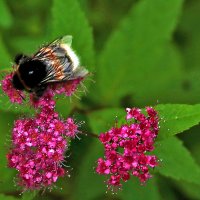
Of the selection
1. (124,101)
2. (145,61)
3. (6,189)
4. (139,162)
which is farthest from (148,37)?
(6,189)

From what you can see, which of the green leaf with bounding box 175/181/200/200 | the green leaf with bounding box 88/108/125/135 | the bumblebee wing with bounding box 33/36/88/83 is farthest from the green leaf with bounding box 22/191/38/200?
the green leaf with bounding box 175/181/200/200

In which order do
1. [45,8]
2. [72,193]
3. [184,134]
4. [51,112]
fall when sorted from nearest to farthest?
[51,112], [72,193], [184,134], [45,8]

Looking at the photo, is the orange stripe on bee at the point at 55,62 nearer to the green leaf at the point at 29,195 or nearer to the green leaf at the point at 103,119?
the green leaf at the point at 103,119

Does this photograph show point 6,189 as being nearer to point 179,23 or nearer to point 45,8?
point 45,8

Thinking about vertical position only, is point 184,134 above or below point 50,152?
above

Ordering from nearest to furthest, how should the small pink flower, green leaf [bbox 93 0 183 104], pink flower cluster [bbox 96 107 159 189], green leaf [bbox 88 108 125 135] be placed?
pink flower cluster [bbox 96 107 159 189] → the small pink flower → green leaf [bbox 88 108 125 135] → green leaf [bbox 93 0 183 104]

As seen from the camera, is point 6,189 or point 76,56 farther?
point 6,189

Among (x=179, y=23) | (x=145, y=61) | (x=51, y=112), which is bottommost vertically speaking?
(x=51, y=112)

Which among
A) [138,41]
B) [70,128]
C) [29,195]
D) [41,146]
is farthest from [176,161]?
[138,41]

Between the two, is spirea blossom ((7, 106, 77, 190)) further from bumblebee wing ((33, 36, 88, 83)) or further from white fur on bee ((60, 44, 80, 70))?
white fur on bee ((60, 44, 80, 70))
